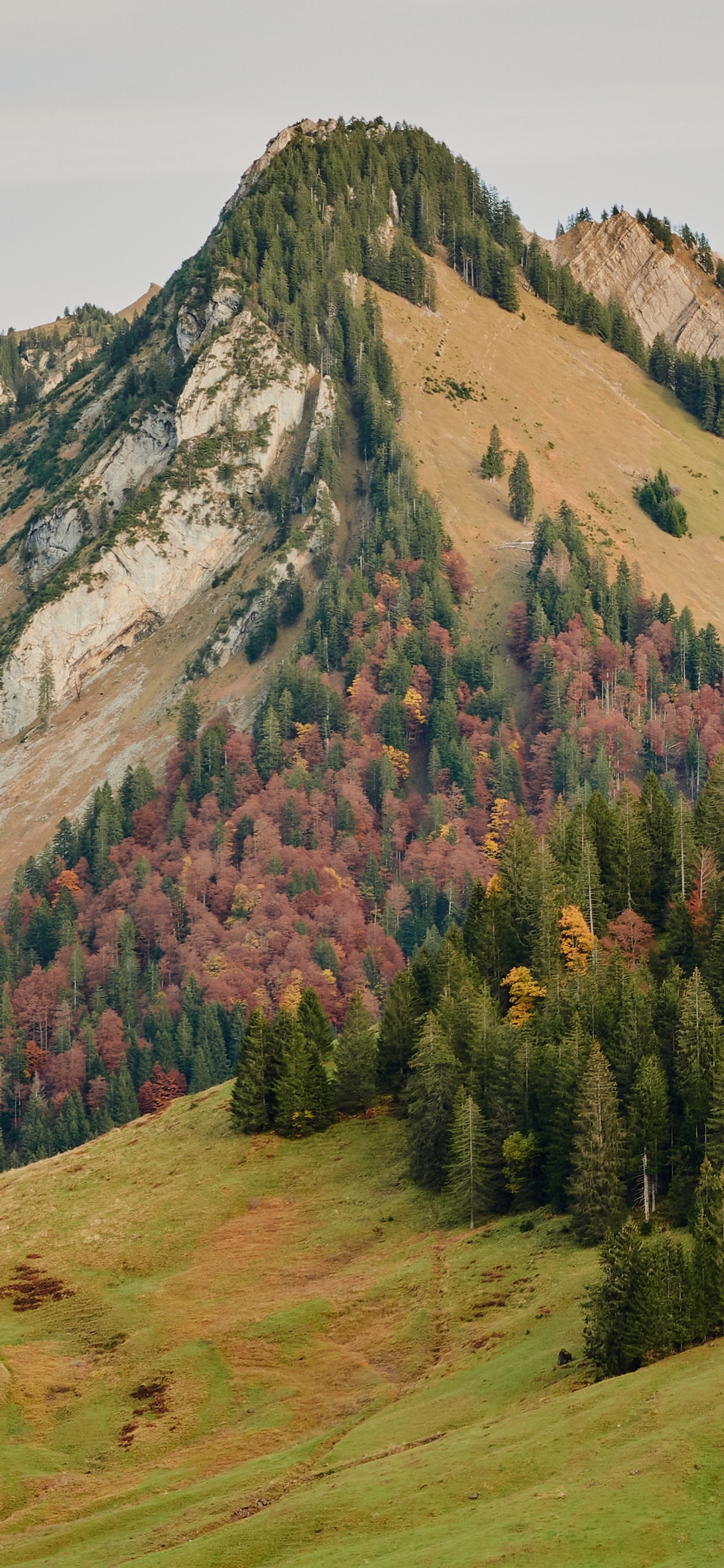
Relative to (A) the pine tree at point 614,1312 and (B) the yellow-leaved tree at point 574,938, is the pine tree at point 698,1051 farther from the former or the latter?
(A) the pine tree at point 614,1312

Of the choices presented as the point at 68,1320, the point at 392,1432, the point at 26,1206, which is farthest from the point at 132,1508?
the point at 26,1206

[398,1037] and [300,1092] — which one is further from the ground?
[300,1092]

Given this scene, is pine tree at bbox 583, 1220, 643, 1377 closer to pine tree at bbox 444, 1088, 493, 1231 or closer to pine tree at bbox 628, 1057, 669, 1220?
pine tree at bbox 628, 1057, 669, 1220

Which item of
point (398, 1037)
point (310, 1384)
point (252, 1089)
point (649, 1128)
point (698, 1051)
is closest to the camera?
point (310, 1384)

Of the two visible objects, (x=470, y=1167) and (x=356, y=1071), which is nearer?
(x=470, y=1167)

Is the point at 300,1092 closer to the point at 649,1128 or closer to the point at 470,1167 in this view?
the point at 470,1167

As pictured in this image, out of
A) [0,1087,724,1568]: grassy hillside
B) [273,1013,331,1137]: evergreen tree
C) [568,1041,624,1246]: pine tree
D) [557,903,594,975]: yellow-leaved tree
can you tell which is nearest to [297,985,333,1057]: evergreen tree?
[273,1013,331,1137]: evergreen tree

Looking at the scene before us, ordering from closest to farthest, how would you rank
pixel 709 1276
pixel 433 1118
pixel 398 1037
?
pixel 709 1276
pixel 433 1118
pixel 398 1037

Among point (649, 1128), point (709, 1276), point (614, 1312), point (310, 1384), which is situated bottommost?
point (649, 1128)

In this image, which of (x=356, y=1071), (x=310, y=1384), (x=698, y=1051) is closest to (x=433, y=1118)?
(x=356, y=1071)

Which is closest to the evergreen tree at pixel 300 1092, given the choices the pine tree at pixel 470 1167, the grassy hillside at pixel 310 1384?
the grassy hillside at pixel 310 1384
